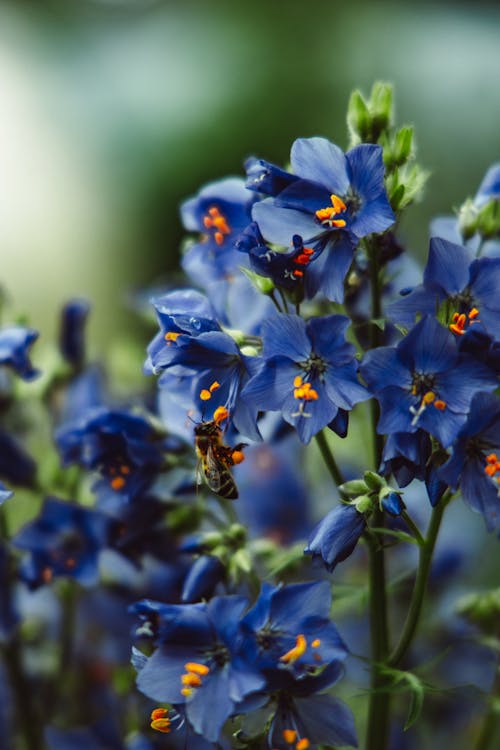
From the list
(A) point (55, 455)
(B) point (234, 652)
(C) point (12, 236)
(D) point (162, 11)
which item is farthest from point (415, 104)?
(B) point (234, 652)

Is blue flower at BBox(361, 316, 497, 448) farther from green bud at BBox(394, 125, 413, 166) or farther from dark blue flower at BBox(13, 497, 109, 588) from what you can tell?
dark blue flower at BBox(13, 497, 109, 588)

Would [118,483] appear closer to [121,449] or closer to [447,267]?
[121,449]

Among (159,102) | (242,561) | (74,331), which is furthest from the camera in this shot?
(159,102)

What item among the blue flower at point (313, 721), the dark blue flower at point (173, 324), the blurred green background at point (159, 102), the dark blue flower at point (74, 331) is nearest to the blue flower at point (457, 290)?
the dark blue flower at point (173, 324)

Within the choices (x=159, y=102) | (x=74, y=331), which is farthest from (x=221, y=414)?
(x=159, y=102)

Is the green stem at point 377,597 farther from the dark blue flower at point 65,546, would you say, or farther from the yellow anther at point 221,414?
the dark blue flower at point 65,546

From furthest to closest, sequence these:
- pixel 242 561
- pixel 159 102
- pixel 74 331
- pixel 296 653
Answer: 1. pixel 159 102
2. pixel 74 331
3. pixel 242 561
4. pixel 296 653
